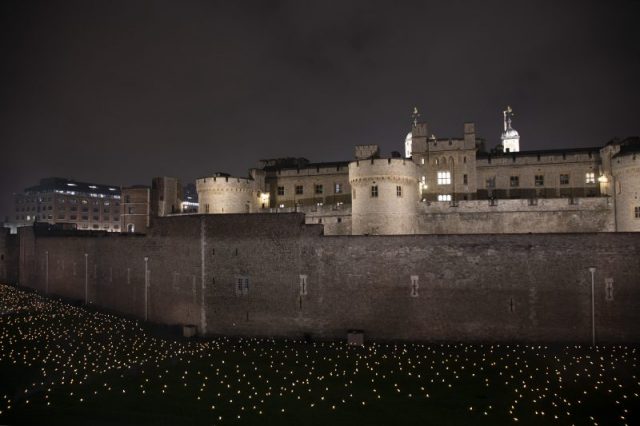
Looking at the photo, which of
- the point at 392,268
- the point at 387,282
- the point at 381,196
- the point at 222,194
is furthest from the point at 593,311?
the point at 222,194

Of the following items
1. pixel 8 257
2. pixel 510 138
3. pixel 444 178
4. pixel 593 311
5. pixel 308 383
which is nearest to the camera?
pixel 308 383

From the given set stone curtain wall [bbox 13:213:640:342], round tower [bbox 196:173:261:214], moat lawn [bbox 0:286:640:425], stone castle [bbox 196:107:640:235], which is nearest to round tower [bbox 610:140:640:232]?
stone castle [bbox 196:107:640:235]

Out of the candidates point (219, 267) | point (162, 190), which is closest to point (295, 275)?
point (219, 267)

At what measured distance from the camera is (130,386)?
68.9ft

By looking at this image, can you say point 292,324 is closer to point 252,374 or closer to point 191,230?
point 252,374

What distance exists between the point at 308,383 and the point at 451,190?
1285 inches

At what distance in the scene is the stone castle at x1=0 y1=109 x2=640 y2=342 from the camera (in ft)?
84.1

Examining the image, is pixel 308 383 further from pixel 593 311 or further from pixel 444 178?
pixel 444 178

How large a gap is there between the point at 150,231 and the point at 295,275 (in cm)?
1258

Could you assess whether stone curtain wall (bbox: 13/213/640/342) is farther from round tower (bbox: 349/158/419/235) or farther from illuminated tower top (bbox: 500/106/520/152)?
illuminated tower top (bbox: 500/106/520/152)

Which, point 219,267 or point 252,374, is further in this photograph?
point 219,267

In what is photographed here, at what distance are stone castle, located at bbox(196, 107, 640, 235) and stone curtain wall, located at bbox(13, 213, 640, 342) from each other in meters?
7.94

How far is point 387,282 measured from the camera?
1105 inches

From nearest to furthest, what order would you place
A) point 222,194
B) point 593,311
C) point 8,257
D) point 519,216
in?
1. point 593,311
2. point 519,216
3. point 222,194
4. point 8,257
